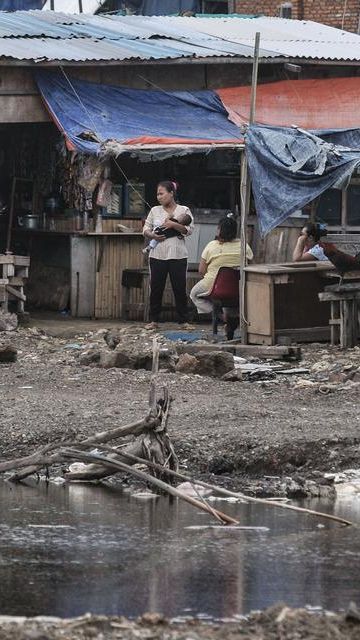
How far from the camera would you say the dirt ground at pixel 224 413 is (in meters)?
11.4

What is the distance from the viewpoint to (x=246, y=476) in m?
11.3

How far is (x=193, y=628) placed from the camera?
7113 millimetres

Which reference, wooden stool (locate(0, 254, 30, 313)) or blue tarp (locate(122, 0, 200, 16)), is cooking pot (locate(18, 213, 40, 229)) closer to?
wooden stool (locate(0, 254, 30, 313))

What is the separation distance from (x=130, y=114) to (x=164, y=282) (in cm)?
271

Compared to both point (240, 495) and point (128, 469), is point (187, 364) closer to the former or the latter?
point (128, 469)

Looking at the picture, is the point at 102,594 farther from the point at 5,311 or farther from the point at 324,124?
the point at 324,124

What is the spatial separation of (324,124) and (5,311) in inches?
214

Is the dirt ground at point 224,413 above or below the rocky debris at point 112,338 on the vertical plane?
below

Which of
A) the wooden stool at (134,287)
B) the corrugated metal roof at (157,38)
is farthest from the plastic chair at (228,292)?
the corrugated metal roof at (157,38)

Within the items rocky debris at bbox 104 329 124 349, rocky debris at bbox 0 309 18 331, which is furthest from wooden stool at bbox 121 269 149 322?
rocky debris at bbox 0 309 18 331

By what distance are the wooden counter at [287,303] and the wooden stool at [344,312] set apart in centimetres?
33

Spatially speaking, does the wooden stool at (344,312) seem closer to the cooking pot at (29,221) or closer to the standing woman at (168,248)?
the standing woman at (168,248)

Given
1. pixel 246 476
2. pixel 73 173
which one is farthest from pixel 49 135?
pixel 246 476

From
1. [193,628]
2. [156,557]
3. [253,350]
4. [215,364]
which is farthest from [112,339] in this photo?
[193,628]
